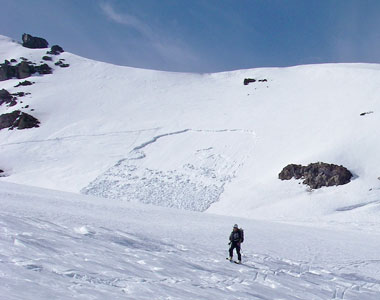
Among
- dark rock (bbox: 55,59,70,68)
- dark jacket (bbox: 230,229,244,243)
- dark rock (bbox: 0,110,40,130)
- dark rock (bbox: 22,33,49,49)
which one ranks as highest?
dark rock (bbox: 22,33,49,49)

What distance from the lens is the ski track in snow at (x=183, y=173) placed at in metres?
29.9

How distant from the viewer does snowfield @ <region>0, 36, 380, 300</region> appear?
8812 millimetres

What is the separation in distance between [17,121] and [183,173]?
3066 centimetres

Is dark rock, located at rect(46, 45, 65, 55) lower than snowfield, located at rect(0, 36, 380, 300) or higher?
higher

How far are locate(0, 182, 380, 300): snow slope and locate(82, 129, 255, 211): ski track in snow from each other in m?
12.6

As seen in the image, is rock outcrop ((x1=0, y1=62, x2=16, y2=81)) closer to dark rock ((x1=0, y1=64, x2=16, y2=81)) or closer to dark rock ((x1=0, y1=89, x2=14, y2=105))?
dark rock ((x1=0, y1=64, x2=16, y2=81))

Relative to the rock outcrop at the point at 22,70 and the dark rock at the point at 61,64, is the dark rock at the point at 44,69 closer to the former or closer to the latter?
the rock outcrop at the point at 22,70

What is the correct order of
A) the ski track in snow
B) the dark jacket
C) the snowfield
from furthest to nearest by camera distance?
the ski track in snow < the dark jacket < the snowfield

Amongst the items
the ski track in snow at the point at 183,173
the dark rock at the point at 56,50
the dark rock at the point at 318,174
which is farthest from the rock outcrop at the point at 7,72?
the dark rock at the point at 318,174

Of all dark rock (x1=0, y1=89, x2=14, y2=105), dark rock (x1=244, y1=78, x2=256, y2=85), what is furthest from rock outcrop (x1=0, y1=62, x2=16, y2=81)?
dark rock (x1=244, y1=78, x2=256, y2=85)

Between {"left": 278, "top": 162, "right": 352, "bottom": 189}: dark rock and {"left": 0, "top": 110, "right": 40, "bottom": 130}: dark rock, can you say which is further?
{"left": 0, "top": 110, "right": 40, "bottom": 130}: dark rock

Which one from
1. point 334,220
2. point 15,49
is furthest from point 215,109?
point 15,49

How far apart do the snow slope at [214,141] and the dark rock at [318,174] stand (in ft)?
2.47

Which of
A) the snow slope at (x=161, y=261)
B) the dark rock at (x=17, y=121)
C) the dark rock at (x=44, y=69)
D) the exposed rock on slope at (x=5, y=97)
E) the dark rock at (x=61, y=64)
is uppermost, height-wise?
the dark rock at (x=61, y=64)
